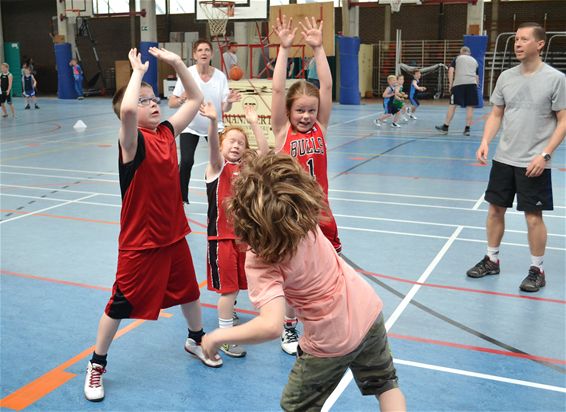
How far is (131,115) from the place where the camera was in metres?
2.71

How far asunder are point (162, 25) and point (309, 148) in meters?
29.8

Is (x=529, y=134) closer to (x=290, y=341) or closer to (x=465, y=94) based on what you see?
(x=290, y=341)

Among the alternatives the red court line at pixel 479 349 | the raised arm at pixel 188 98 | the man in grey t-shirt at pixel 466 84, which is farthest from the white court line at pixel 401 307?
the man in grey t-shirt at pixel 466 84

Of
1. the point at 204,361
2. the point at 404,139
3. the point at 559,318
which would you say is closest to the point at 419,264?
the point at 559,318

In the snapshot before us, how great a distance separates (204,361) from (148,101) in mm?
1436

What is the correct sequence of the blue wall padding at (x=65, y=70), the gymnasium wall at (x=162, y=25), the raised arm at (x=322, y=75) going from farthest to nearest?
the blue wall padding at (x=65, y=70)
the gymnasium wall at (x=162, y=25)
the raised arm at (x=322, y=75)

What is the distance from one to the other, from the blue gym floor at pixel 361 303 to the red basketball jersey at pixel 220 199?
0.71 meters

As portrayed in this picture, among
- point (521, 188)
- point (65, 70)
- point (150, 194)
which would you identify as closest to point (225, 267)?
point (150, 194)

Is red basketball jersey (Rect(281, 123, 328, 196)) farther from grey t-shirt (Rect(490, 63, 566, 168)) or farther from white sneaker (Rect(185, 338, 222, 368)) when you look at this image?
grey t-shirt (Rect(490, 63, 566, 168))

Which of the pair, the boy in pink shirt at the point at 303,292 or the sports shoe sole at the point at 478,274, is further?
the sports shoe sole at the point at 478,274

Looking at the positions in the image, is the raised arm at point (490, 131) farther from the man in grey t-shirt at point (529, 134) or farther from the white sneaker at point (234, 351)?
the white sneaker at point (234, 351)

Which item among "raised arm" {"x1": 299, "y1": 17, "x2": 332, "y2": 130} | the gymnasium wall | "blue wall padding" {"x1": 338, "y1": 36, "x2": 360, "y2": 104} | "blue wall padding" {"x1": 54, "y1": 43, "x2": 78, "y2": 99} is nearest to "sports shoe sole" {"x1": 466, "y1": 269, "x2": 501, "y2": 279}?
"raised arm" {"x1": 299, "y1": 17, "x2": 332, "y2": 130}

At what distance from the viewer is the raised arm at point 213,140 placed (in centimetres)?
315

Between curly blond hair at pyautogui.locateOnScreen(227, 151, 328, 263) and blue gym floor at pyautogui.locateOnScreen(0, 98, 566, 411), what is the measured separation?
138 centimetres
